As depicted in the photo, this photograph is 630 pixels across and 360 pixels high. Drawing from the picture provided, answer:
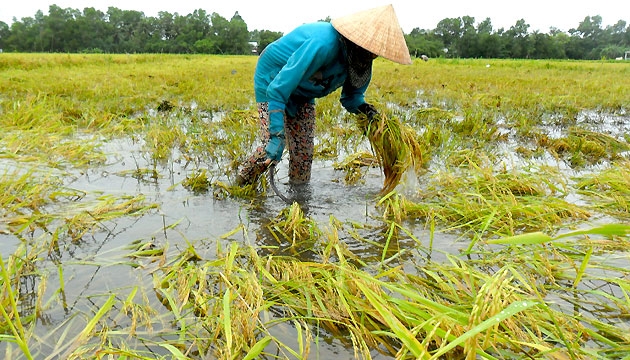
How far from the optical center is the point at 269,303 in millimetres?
1631

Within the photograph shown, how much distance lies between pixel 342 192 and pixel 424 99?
489 cm

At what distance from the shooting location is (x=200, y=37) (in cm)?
5431

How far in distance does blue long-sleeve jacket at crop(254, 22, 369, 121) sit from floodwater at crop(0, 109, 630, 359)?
0.68 metres

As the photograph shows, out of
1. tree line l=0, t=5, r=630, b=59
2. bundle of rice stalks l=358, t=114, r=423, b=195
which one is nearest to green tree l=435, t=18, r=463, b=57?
tree line l=0, t=5, r=630, b=59

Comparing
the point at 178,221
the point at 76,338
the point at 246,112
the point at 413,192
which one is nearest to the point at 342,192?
the point at 413,192

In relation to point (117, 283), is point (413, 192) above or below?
above

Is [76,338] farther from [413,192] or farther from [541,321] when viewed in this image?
[413,192]

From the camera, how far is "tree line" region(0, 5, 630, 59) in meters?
50.5

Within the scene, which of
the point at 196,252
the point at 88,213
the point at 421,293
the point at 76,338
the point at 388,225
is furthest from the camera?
the point at 388,225

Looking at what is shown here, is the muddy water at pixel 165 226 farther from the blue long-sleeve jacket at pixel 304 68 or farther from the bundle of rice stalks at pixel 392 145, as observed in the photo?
the blue long-sleeve jacket at pixel 304 68

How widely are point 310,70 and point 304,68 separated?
0.12 metres

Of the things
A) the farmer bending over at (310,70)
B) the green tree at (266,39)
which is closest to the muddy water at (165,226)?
the farmer bending over at (310,70)

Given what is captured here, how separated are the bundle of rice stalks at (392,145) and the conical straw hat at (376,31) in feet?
1.98

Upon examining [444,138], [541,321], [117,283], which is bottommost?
[117,283]
